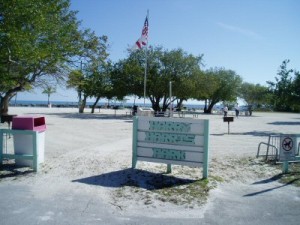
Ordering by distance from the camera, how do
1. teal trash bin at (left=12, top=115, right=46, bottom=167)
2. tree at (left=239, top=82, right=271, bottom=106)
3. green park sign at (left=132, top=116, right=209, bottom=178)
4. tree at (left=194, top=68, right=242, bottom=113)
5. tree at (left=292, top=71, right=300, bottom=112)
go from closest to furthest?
1. green park sign at (left=132, top=116, right=209, bottom=178)
2. teal trash bin at (left=12, top=115, right=46, bottom=167)
3. tree at (left=292, top=71, right=300, bottom=112)
4. tree at (left=194, top=68, right=242, bottom=113)
5. tree at (left=239, top=82, right=271, bottom=106)

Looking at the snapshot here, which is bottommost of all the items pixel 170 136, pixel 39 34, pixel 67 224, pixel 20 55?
pixel 67 224

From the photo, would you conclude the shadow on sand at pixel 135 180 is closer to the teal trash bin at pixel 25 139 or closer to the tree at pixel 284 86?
the teal trash bin at pixel 25 139

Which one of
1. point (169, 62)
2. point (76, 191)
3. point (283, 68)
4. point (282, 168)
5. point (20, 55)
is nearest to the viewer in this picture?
point (76, 191)

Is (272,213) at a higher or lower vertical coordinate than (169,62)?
lower

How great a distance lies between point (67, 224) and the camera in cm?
470

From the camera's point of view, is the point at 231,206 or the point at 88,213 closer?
the point at 88,213

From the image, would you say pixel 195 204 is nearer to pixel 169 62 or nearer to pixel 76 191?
pixel 76 191

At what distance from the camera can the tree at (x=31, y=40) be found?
46.3 ft

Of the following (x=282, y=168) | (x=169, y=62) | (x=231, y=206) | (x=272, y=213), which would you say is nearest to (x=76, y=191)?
(x=231, y=206)

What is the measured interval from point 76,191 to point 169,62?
34.4 metres

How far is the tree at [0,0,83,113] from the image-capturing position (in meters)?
14.1

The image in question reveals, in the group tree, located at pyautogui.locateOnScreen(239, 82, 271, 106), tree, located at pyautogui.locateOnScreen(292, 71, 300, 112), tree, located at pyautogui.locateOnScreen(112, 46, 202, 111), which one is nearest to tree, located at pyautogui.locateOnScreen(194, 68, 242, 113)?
tree, located at pyautogui.locateOnScreen(112, 46, 202, 111)

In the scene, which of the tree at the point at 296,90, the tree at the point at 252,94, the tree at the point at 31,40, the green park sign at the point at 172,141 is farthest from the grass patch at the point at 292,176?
the tree at the point at 252,94

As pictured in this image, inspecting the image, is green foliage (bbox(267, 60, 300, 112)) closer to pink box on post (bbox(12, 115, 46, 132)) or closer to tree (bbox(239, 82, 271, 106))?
pink box on post (bbox(12, 115, 46, 132))
